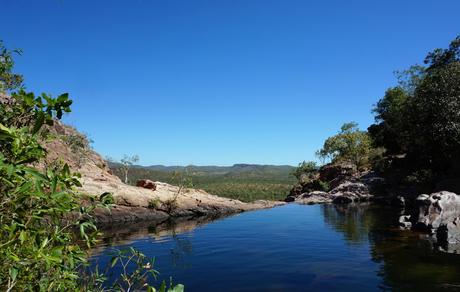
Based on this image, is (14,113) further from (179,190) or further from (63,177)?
(179,190)

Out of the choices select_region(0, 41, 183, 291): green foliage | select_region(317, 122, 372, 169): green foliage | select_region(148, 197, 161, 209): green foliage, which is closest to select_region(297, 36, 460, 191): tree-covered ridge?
select_region(317, 122, 372, 169): green foliage

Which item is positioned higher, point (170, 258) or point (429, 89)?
point (429, 89)

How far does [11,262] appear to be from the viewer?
11.6ft

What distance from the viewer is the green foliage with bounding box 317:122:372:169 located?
71688 mm

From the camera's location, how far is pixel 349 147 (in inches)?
3017

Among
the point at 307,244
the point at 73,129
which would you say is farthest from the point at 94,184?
the point at 307,244

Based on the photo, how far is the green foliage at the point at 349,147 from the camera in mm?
71688

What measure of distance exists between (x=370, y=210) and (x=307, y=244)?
21.1 metres

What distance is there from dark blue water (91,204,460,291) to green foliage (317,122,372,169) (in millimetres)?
36058

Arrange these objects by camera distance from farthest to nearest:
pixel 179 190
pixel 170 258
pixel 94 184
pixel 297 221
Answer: pixel 179 190 < pixel 94 184 < pixel 297 221 < pixel 170 258

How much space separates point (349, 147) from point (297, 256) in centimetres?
5850

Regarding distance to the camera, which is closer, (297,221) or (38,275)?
(38,275)

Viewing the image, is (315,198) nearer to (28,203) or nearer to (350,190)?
(350,190)

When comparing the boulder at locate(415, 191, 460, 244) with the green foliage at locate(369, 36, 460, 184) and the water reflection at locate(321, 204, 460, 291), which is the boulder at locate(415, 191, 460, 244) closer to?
the water reflection at locate(321, 204, 460, 291)
